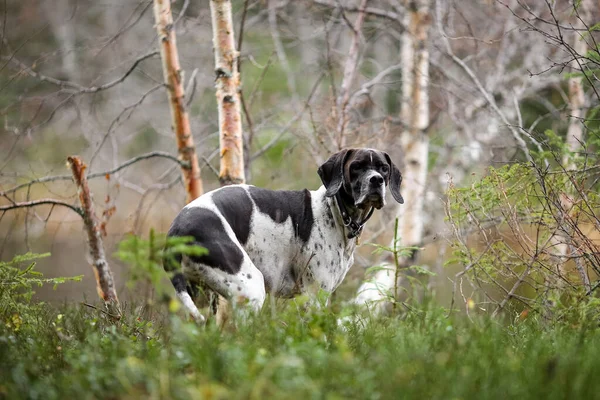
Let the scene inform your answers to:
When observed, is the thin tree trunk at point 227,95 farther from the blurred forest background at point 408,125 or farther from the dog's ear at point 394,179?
the dog's ear at point 394,179

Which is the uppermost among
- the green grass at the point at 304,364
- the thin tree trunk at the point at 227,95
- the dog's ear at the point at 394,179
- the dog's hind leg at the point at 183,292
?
the thin tree trunk at the point at 227,95

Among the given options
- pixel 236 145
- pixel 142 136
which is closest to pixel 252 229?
pixel 236 145

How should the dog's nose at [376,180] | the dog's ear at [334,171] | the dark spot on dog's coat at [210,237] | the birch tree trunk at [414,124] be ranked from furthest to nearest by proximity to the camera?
1. the birch tree trunk at [414,124]
2. the dog's ear at [334,171]
3. the dog's nose at [376,180]
4. the dark spot on dog's coat at [210,237]

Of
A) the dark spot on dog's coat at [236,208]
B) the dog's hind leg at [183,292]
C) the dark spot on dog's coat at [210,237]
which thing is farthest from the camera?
the dark spot on dog's coat at [236,208]

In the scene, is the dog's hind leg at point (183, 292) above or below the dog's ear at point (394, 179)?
below

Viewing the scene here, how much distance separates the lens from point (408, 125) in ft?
30.8

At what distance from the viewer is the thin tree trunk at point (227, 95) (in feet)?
21.0

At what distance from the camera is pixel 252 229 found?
16.2 feet

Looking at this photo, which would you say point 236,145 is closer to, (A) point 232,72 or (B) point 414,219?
(A) point 232,72

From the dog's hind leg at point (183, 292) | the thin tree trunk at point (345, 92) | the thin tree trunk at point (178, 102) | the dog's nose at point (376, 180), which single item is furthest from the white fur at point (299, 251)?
the thin tree trunk at point (345, 92)

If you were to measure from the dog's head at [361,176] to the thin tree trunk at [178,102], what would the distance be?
79.5 inches

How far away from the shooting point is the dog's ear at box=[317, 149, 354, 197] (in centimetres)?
519

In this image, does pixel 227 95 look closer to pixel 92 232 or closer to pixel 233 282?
pixel 92 232

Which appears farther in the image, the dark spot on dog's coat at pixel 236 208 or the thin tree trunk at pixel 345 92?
the thin tree trunk at pixel 345 92
